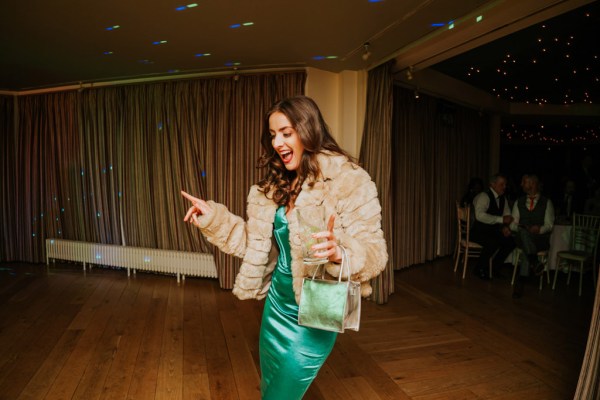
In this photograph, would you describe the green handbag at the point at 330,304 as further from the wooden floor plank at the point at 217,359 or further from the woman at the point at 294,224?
the wooden floor plank at the point at 217,359

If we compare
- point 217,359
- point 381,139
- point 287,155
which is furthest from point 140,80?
point 287,155

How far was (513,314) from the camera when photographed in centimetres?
411

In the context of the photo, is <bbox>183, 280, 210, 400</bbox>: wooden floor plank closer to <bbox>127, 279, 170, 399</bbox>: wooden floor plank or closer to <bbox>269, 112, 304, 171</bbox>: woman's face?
<bbox>127, 279, 170, 399</bbox>: wooden floor plank

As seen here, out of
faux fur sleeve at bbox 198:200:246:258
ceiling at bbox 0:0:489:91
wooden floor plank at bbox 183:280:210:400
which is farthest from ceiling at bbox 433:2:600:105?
wooden floor plank at bbox 183:280:210:400

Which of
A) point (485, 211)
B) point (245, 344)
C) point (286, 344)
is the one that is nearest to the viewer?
point (286, 344)

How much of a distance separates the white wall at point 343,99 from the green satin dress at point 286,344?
333cm

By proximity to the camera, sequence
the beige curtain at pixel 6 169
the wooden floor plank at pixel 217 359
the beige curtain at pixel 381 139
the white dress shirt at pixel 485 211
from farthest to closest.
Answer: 1. the beige curtain at pixel 6 169
2. the white dress shirt at pixel 485 211
3. the beige curtain at pixel 381 139
4. the wooden floor plank at pixel 217 359

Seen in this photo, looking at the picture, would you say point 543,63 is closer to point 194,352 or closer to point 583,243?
point 583,243

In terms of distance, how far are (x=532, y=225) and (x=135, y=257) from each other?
16.0 ft

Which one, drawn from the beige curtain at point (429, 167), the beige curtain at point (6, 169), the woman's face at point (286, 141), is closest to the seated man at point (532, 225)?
the beige curtain at point (429, 167)

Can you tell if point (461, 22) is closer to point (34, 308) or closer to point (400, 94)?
point (400, 94)

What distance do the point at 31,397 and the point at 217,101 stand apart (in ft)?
11.4

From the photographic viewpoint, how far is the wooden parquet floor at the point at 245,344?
8.93 ft

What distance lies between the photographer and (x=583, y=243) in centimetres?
501
